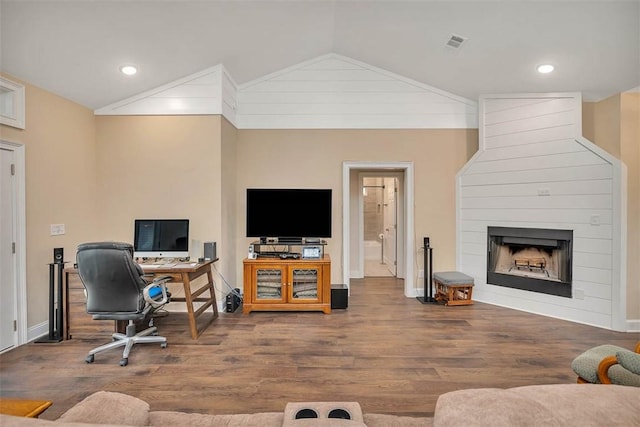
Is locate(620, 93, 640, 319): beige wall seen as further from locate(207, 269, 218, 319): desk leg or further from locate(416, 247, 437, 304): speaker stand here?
locate(207, 269, 218, 319): desk leg

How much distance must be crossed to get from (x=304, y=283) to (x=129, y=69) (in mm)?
3172

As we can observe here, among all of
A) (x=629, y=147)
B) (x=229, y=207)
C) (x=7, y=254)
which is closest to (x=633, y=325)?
(x=629, y=147)

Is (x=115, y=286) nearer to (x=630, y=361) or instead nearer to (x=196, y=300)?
(x=196, y=300)

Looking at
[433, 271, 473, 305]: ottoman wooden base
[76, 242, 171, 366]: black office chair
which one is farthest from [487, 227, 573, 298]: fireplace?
[76, 242, 171, 366]: black office chair

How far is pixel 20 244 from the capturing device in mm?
3033

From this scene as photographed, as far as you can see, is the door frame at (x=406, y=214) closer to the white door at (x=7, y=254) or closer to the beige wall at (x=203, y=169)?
the beige wall at (x=203, y=169)

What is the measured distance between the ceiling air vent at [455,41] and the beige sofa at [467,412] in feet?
11.4

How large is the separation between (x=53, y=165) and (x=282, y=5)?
2.97 meters

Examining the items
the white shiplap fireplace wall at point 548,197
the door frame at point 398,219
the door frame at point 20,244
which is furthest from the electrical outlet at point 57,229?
the white shiplap fireplace wall at point 548,197

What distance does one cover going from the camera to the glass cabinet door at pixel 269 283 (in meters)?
3.96

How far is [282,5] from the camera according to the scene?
10.3 feet

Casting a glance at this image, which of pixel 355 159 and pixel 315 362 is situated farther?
pixel 355 159

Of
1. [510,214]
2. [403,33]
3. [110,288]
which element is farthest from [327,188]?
[110,288]

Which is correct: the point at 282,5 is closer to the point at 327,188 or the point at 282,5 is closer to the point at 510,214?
the point at 327,188
